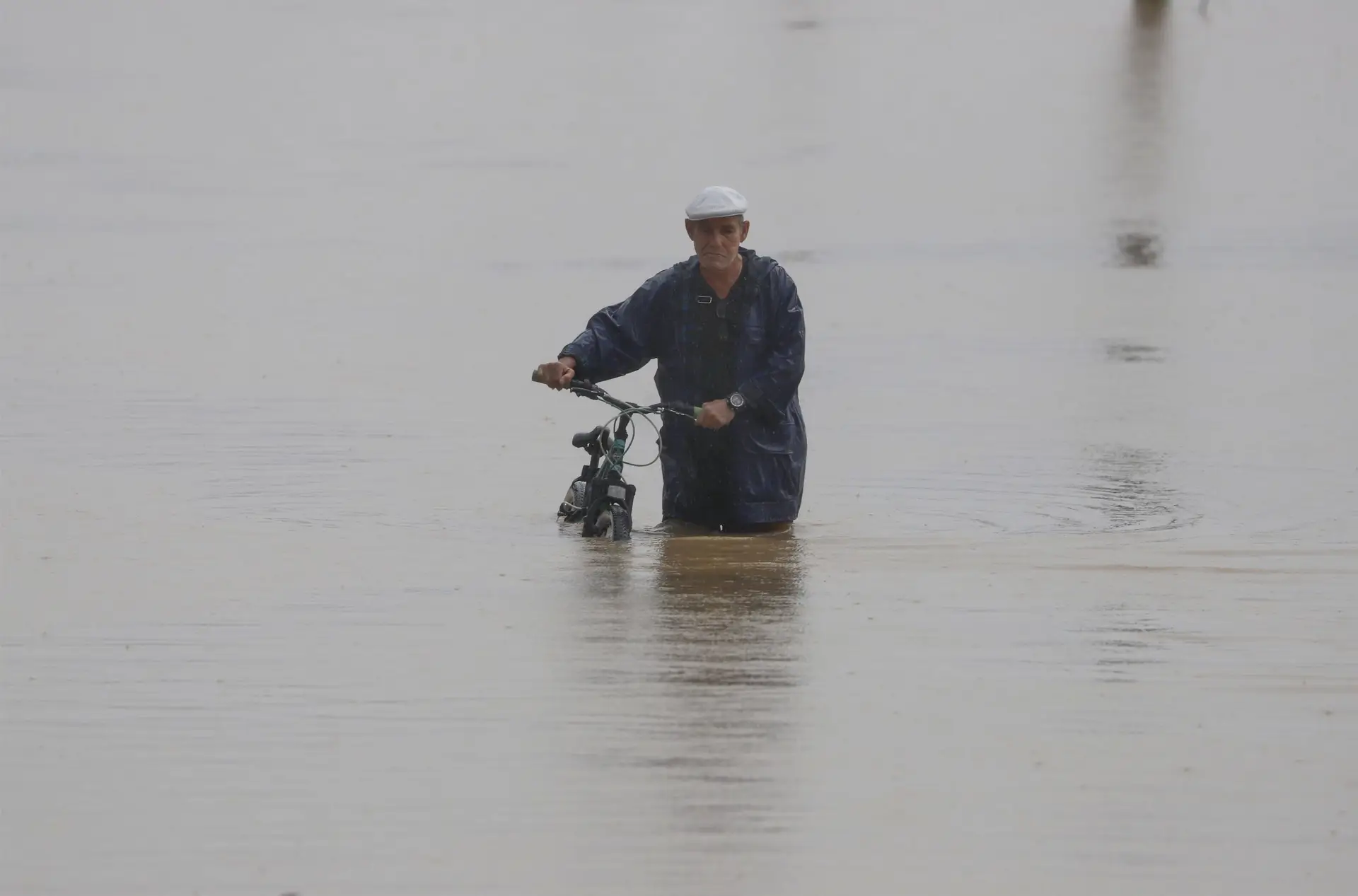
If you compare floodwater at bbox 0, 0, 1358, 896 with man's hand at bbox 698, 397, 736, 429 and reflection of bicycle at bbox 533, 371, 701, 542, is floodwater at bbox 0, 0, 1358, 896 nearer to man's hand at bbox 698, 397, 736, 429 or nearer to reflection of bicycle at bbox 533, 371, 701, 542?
reflection of bicycle at bbox 533, 371, 701, 542

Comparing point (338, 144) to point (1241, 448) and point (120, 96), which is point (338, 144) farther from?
point (1241, 448)

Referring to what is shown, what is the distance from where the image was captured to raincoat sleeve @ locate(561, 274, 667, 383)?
9844 millimetres

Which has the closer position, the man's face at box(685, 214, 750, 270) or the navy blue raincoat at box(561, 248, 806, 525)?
the man's face at box(685, 214, 750, 270)

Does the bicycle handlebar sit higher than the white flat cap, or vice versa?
the white flat cap

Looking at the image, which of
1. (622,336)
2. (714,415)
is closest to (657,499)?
(622,336)

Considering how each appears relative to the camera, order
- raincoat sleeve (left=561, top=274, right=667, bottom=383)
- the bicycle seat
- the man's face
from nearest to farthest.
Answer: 1. the man's face
2. the bicycle seat
3. raincoat sleeve (left=561, top=274, right=667, bottom=383)

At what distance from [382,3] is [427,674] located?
92.5ft

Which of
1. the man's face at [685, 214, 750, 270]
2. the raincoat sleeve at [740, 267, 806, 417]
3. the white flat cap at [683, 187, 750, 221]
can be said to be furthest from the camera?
the raincoat sleeve at [740, 267, 806, 417]

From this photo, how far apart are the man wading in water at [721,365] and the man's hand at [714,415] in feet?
0.07

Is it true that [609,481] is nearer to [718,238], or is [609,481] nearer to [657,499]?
[718,238]

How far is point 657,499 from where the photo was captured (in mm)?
11508

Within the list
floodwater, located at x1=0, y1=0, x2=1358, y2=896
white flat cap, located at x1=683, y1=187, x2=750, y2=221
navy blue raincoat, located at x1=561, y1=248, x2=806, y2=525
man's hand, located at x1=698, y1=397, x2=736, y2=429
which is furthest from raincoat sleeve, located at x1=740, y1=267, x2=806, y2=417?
floodwater, located at x1=0, y1=0, x2=1358, y2=896

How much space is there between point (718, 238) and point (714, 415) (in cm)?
63

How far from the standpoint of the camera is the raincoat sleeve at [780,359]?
9.62 meters
